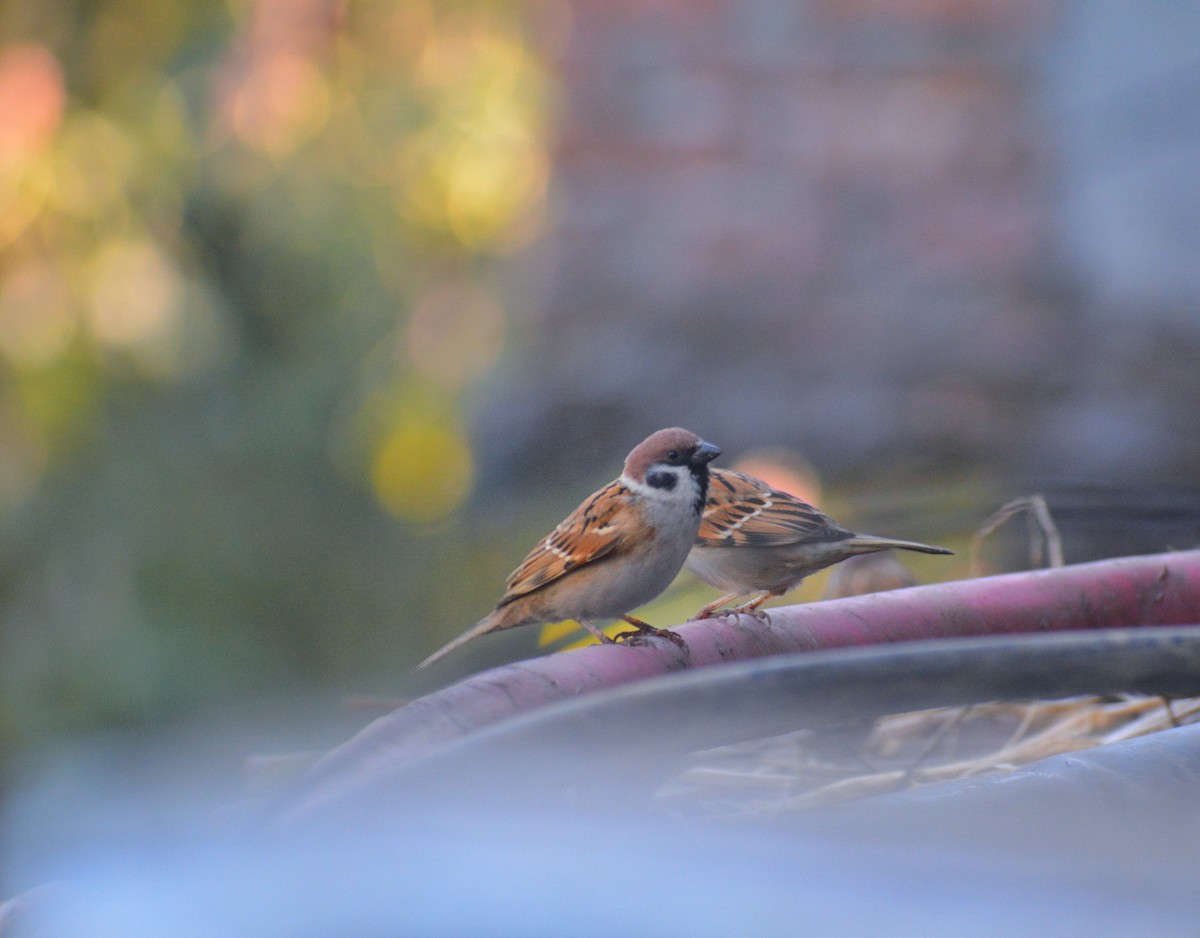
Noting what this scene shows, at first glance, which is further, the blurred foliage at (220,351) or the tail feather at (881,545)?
the blurred foliage at (220,351)

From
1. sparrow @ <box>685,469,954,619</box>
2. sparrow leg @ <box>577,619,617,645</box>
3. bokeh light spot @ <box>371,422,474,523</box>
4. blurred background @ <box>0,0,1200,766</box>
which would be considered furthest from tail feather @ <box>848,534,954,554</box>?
bokeh light spot @ <box>371,422,474,523</box>

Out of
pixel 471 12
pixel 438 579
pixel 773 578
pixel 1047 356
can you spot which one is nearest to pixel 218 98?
pixel 471 12

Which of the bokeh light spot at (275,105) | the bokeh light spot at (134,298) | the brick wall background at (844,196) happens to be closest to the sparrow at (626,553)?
the brick wall background at (844,196)

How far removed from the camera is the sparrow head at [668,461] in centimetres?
139

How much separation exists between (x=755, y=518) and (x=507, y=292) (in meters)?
2.98

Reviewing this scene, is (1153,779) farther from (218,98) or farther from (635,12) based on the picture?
(218,98)

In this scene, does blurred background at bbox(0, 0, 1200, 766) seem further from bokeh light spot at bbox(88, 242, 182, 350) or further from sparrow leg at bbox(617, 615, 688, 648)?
sparrow leg at bbox(617, 615, 688, 648)

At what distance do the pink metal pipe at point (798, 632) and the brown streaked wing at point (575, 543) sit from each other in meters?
0.29

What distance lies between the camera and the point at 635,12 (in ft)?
11.8

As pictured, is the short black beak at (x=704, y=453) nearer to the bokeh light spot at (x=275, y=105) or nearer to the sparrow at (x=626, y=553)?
the sparrow at (x=626, y=553)

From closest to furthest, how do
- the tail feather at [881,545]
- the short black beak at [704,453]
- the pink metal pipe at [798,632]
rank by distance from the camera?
the pink metal pipe at [798,632]
the tail feather at [881,545]
the short black beak at [704,453]

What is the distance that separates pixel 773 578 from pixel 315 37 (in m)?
3.12

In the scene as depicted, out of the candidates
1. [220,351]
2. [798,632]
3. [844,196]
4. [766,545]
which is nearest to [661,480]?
[766,545]

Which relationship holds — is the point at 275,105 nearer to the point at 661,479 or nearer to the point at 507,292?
the point at 507,292
